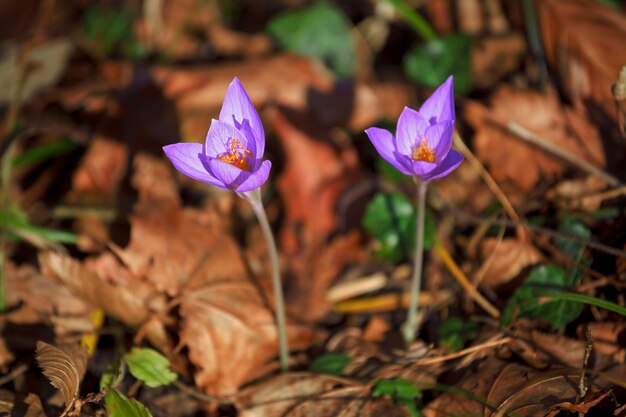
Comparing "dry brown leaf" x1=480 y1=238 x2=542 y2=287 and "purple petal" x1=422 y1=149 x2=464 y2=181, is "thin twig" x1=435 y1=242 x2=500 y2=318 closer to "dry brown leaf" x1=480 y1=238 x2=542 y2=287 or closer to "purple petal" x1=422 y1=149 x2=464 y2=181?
"dry brown leaf" x1=480 y1=238 x2=542 y2=287

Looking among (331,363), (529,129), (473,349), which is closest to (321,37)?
(529,129)

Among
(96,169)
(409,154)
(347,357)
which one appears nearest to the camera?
(409,154)

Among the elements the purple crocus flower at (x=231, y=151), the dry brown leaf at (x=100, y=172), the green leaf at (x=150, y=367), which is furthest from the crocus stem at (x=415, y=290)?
the dry brown leaf at (x=100, y=172)

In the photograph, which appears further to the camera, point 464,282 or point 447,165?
point 464,282

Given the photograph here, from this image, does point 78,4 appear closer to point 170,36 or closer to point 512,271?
point 170,36

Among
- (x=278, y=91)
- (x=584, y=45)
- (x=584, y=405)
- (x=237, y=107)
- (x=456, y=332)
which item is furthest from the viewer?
(x=278, y=91)

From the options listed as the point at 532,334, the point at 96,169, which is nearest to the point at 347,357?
the point at 532,334

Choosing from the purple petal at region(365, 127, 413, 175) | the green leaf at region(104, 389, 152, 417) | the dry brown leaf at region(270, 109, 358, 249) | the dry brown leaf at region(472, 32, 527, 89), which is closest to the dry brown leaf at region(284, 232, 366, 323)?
the dry brown leaf at region(270, 109, 358, 249)

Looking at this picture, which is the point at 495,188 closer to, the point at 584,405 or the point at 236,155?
the point at 584,405
